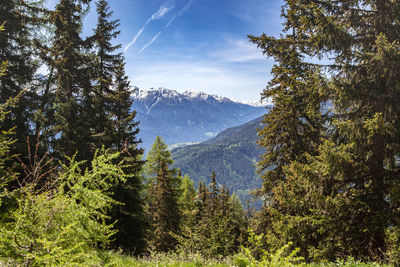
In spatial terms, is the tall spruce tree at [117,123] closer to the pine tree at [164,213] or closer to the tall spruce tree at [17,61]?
the tall spruce tree at [17,61]

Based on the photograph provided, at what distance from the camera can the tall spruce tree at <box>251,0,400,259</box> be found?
24.7ft

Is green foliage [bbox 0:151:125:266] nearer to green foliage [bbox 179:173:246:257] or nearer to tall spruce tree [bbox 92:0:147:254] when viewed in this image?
green foliage [bbox 179:173:246:257]

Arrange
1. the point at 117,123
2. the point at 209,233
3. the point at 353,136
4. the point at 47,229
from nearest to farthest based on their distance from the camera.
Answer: the point at 47,229
the point at 353,136
the point at 117,123
the point at 209,233

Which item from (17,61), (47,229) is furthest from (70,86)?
(47,229)

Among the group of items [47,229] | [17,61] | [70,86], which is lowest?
[47,229]

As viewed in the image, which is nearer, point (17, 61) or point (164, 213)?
point (17, 61)

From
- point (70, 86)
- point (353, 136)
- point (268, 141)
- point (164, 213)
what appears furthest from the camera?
point (164, 213)

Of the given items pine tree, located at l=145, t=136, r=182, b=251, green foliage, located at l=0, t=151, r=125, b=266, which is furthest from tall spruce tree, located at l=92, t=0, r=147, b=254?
green foliage, located at l=0, t=151, r=125, b=266

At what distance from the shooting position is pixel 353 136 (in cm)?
773

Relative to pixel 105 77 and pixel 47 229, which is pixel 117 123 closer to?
pixel 105 77

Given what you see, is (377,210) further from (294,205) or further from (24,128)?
(24,128)

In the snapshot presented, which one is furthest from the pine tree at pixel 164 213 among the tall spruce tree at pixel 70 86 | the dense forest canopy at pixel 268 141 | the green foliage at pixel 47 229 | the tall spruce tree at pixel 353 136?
the green foliage at pixel 47 229

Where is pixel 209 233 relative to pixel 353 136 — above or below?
below

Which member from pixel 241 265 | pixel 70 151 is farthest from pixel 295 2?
pixel 70 151
